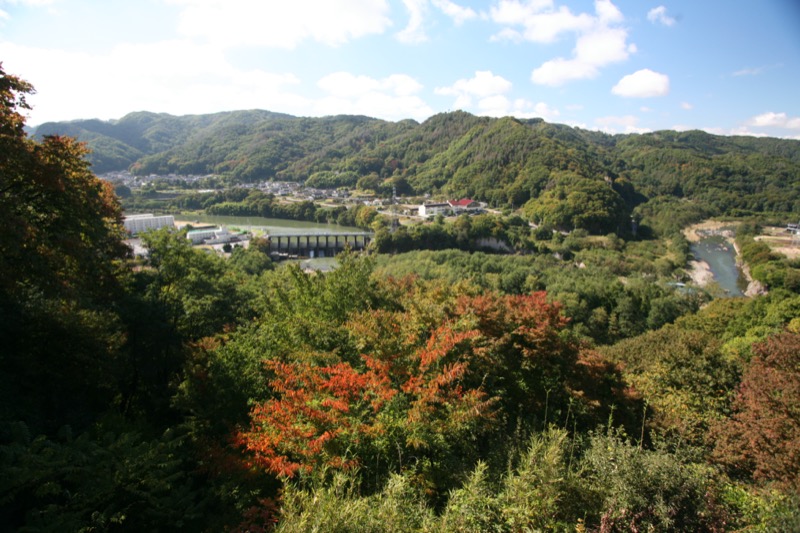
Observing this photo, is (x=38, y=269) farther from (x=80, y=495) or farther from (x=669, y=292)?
(x=669, y=292)

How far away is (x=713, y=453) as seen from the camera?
5.57 meters

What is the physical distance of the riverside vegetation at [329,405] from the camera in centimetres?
346

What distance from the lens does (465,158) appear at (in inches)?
3649

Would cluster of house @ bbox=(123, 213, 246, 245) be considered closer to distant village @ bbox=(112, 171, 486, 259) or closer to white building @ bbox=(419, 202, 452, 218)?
distant village @ bbox=(112, 171, 486, 259)

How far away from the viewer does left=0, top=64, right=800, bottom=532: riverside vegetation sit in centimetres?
346

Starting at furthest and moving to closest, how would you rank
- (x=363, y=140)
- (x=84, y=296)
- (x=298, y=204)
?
(x=363, y=140), (x=298, y=204), (x=84, y=296)

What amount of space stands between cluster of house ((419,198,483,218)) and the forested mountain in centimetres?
544

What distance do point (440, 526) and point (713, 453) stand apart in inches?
182

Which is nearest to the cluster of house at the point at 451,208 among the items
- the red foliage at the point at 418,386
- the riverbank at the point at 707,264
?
the riverbank at the point at 707,264

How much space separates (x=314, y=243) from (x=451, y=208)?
24.4 m

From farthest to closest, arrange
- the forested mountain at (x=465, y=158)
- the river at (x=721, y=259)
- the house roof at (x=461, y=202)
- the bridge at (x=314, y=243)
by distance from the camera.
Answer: the forested mountain at (x=465, y=158), the house roof at (x=461, y=202), the bridge at (x=314, y=243), the river at (x=721, y=259)

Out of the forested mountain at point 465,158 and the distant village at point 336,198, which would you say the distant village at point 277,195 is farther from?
the forested mountain at point 465,158

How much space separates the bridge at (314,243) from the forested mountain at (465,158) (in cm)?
3113

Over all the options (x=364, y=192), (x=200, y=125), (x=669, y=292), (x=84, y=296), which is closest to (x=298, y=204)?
(x=364, y=192)
